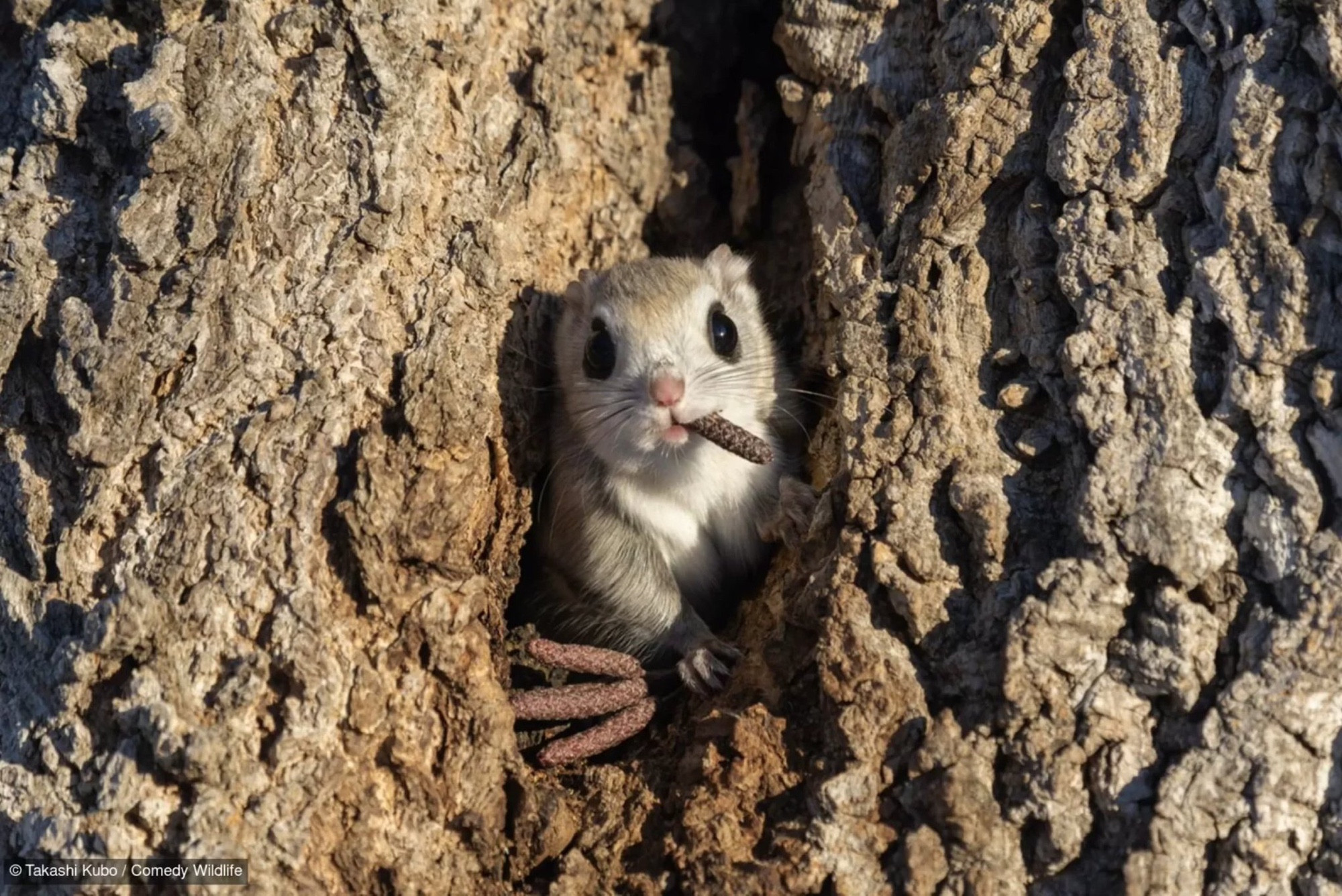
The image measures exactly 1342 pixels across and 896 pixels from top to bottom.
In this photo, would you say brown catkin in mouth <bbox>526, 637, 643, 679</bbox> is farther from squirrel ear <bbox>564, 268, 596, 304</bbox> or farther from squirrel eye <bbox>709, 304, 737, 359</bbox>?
squirrel ear <bbox>564, 268, 596, 304</bbox>

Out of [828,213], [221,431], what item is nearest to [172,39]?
[221,431]

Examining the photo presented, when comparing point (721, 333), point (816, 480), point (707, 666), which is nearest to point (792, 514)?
point (816, 480)

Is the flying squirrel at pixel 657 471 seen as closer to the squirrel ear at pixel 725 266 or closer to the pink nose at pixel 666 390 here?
the squirrel ear at pixel 725 266

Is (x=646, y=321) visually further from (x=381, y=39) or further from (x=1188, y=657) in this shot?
(x=1188, y=657)

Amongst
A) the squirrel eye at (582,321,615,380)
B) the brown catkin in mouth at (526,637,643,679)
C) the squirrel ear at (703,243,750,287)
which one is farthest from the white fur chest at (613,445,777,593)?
the squirrel ear at (703,243,750,287)

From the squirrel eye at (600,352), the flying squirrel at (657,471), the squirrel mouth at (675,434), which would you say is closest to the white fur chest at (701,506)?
the flying squirrel at (657,471)
